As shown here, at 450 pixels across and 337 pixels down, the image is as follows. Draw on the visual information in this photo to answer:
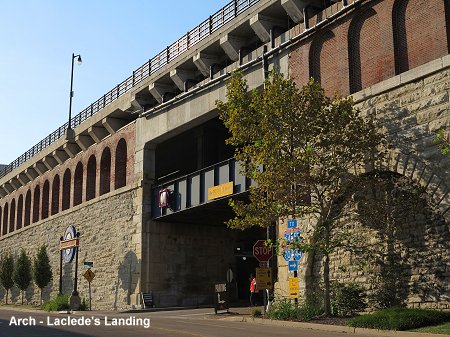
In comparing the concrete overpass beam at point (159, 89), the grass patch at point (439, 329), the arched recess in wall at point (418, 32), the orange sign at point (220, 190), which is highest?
the concrete overpass beam at point (159, 89)

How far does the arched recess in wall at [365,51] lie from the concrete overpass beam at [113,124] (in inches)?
842

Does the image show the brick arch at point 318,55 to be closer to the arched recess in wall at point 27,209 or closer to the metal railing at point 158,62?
the metal railing at point 158,62

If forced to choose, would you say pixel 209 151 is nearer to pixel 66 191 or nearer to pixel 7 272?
pixel 66 191

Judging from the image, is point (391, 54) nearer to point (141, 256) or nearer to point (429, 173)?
point (429, 173)

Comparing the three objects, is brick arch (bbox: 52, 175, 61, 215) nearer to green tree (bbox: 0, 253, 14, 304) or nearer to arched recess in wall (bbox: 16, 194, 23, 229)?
green tree (bbox: 0, 253, 14, 304)

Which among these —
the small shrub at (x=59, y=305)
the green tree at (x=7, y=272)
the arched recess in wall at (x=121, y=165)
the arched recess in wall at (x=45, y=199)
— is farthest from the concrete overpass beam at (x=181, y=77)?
the green tree at (x=7, y=272)

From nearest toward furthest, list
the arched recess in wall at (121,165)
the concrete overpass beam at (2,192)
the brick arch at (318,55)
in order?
the brick arch at (318,55) → the arched recess in wall at (121,165) → the concrete overpass beam at (2,192)

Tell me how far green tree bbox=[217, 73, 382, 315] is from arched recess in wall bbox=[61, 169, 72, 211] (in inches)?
1171

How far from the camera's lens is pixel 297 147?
2139 centimetres

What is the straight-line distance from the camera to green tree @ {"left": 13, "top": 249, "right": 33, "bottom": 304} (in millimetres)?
50406

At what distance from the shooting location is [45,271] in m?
46.2

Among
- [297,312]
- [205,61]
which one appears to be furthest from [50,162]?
[297,312]

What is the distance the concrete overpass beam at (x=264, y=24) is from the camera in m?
28.0

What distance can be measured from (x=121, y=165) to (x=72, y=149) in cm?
904
